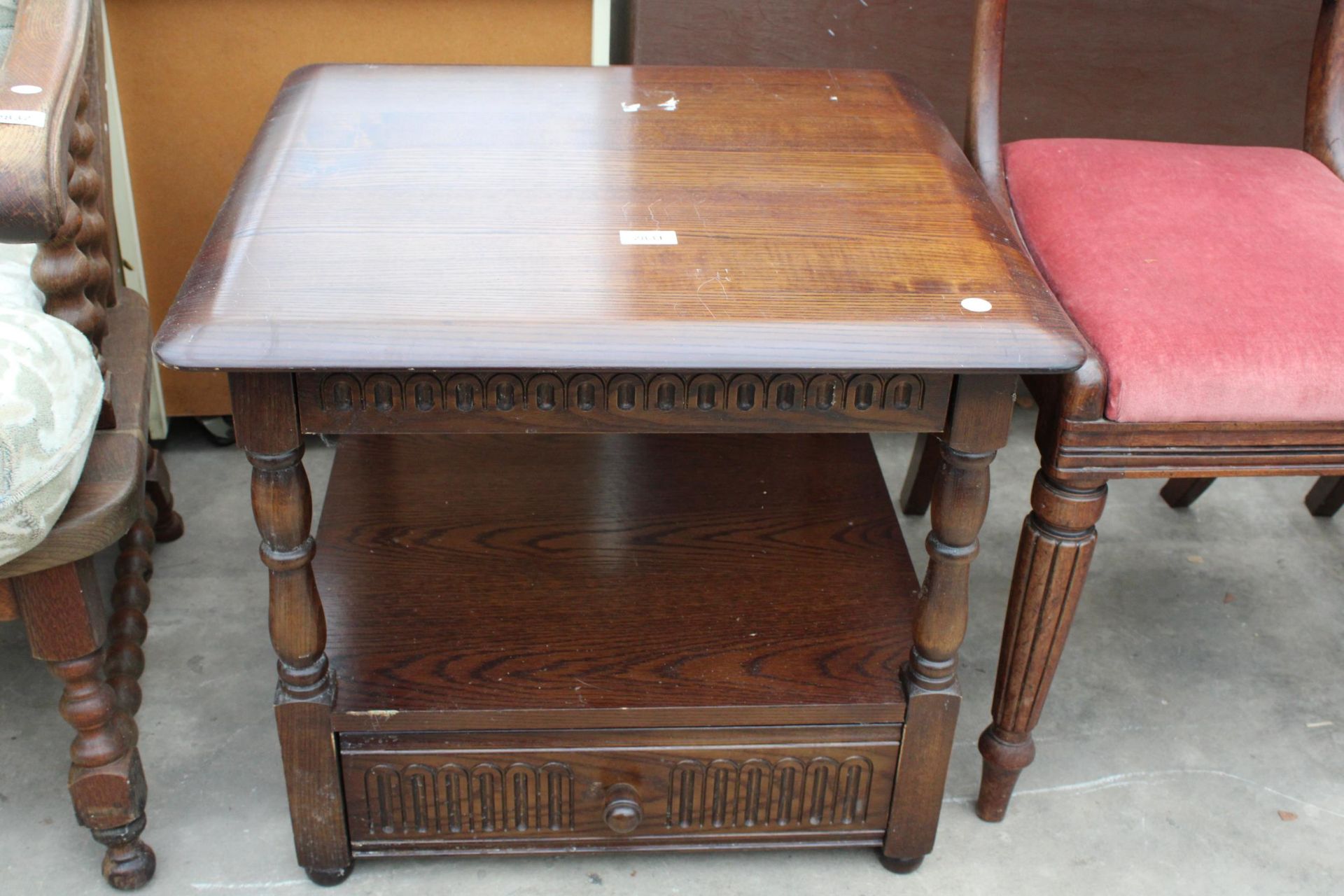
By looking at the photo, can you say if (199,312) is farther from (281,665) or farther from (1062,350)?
(1062,350)

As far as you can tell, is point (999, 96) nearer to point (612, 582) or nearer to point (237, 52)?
point (612, 582)

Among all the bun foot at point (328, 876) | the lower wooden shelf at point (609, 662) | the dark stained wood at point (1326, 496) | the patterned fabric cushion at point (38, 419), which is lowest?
the bun foot at point (328, 876)

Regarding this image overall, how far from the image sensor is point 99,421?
1178 millimetres

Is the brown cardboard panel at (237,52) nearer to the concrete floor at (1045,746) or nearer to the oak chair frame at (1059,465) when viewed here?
the concrete floor at (1045,746)

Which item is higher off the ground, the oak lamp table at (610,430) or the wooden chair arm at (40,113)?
the wooden chair arm at (40,113)

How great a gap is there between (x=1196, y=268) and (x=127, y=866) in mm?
1209

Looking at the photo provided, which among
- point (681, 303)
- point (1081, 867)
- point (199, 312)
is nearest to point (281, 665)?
point (199, 312)

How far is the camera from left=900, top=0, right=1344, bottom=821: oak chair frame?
45.2 inches

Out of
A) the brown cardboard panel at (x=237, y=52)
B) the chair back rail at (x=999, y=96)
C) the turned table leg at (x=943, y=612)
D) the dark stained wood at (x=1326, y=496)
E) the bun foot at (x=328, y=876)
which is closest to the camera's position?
the turned table leg at (x=943, y=612)

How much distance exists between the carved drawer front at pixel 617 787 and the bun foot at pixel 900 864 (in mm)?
40

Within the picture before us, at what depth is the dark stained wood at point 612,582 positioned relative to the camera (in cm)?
122

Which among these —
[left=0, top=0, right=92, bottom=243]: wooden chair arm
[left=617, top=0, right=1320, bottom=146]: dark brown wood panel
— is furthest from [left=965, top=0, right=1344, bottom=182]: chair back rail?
[left=0, top=0, right=92, bottom=243]: wooden chair arm

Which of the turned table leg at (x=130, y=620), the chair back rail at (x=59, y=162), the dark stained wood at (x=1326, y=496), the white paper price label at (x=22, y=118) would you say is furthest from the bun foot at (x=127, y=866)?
the dark stained wood at (x=1326, y=496)

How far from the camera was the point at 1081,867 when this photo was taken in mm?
1374
